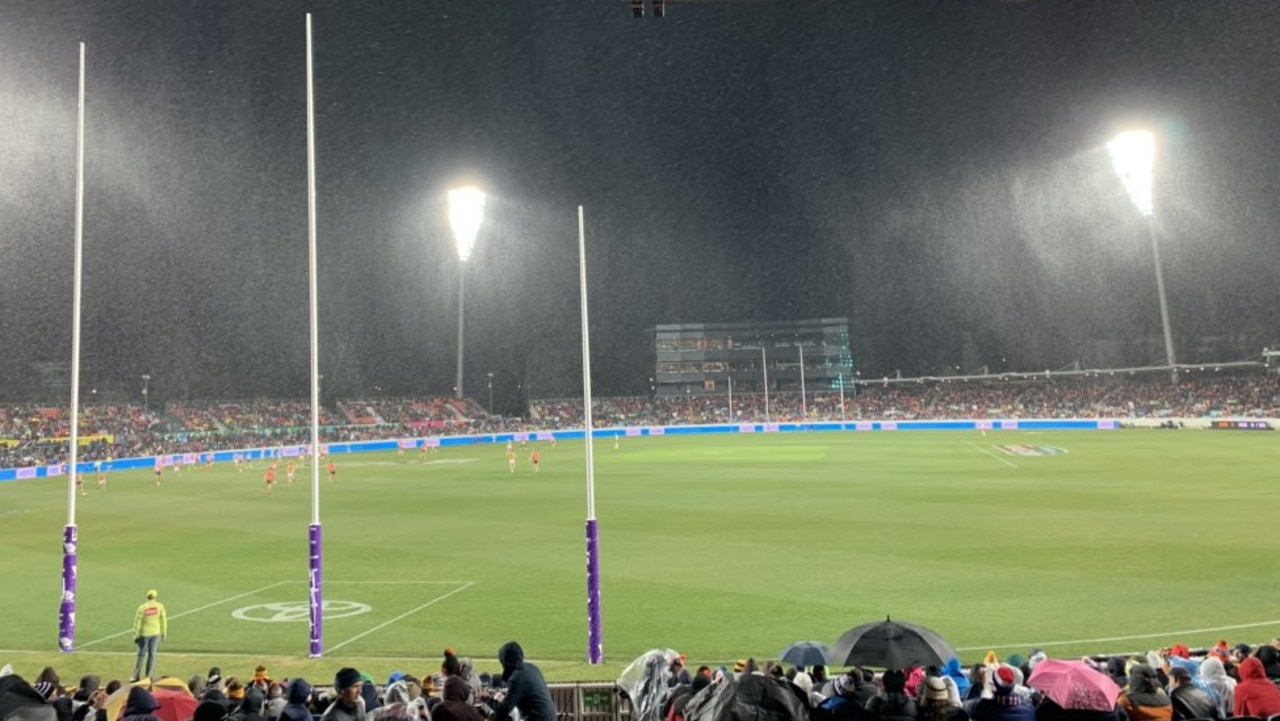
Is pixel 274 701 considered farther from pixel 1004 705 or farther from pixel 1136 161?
pixel 1136 161

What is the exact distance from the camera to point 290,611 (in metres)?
20.0

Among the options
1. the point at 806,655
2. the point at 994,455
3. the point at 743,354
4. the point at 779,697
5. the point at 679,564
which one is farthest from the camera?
the point at 743,354

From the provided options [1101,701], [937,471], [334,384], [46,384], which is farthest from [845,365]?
[1101,701]

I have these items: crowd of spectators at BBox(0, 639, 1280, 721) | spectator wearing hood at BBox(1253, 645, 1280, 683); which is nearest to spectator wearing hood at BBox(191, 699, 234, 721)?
crowd of spectators at BBox(0, 639, 1280, 721)

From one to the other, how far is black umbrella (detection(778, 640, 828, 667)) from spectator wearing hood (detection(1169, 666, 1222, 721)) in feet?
13.1

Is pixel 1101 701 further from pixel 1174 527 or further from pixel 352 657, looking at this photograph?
pixel 1174 527

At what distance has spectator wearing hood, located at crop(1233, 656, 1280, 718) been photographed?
291 inches

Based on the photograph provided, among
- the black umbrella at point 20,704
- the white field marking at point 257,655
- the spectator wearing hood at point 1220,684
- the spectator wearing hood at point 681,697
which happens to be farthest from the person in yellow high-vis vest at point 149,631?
the spectator wearing hood at point 1220,684

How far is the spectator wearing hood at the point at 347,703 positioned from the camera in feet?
24.1

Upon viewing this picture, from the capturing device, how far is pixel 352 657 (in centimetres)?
1616

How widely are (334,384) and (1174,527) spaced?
5437 inches

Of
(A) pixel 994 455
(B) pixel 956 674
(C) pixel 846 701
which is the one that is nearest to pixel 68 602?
(C) pixel 846 701

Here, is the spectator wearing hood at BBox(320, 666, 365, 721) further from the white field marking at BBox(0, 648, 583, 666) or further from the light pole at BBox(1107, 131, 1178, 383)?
the light pole at BBox(1107, 131, 1178, 383)

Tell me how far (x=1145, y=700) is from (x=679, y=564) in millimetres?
→ 17498
